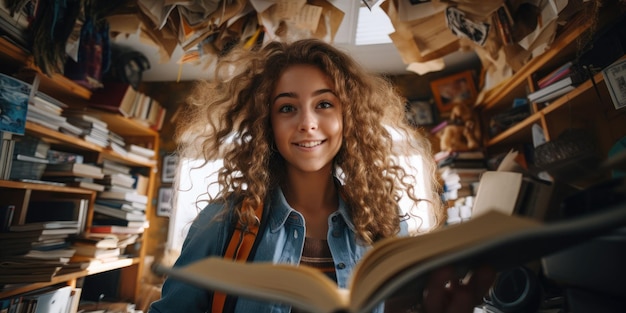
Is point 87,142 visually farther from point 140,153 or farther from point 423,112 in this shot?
point 423,112

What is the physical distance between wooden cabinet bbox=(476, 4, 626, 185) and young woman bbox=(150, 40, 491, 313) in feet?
2.45

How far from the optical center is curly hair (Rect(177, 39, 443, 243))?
1.01 metres

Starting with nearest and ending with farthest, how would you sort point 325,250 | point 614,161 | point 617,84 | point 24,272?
1. point 614,161
2. point 325,250
3. point 617,84
4. point 24,272

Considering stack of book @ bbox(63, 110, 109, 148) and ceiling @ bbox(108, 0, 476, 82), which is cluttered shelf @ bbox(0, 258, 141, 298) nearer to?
stack of book @ bbox(63, 110, 109, 148)

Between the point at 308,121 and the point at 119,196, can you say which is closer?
the point at 308,121

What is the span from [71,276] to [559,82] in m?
2.73

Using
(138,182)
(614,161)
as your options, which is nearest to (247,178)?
(614,161)

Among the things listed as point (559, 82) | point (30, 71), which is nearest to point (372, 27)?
point (559, 82)

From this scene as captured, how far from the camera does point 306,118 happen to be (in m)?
0.96

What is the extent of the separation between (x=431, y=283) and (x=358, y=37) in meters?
2.03

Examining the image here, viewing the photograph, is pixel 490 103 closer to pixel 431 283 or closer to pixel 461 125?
pixel 461 125

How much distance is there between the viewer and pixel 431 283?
406 millimetres

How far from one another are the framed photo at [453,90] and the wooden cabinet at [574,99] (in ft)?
1.45

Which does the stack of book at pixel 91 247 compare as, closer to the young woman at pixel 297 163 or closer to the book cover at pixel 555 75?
the young woman at pixel 297 163
